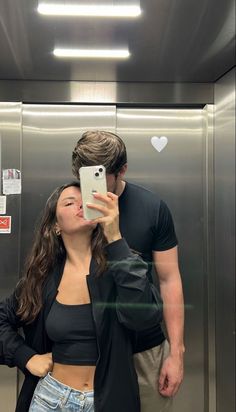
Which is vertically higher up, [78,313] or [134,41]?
[134,41]

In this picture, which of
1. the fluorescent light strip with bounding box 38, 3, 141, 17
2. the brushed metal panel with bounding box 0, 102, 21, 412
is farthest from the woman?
the brushed metal panel with bounding box 0, 102, 21, 412

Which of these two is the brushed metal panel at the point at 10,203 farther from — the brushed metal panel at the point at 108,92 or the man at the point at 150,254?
the man at the point at 150,254

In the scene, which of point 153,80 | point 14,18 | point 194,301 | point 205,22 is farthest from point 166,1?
point 194,301

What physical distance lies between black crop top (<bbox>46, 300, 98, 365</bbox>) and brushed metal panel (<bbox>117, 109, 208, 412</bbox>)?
3.16ft

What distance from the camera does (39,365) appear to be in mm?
1231

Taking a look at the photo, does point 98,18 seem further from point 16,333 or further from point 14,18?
point 16,333

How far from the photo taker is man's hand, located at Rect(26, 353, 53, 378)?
1231 millimetres

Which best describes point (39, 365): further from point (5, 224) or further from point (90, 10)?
point (90, 10)

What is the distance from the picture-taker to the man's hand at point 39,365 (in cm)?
123

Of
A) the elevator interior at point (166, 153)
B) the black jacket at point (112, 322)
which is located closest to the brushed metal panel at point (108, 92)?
the elevator interior at point (166, 153)

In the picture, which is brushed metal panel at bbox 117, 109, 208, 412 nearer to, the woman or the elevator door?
the elevator door

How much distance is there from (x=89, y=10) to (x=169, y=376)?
1204 millimetres

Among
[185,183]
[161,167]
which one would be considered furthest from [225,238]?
[161,167]

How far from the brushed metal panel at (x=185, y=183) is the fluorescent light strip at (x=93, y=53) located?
377 millimetres
